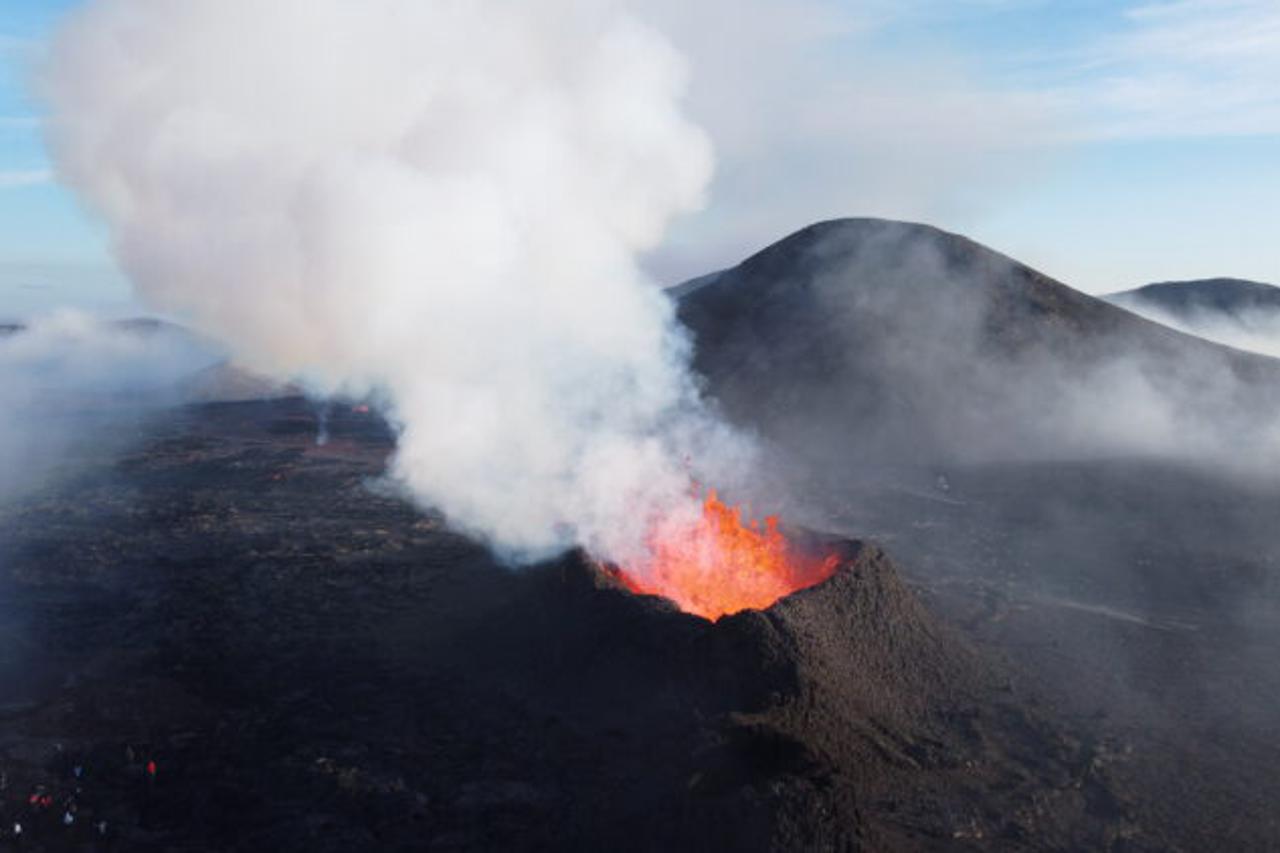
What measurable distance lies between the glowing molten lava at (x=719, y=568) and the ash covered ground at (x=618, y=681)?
3.69 ft

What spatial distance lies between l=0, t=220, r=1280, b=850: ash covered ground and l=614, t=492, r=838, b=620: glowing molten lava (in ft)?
3.69

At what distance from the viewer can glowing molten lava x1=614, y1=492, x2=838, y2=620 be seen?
1766 cm

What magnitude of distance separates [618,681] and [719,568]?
378cm

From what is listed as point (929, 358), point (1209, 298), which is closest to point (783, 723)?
point (929, 358)

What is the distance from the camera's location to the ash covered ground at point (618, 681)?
39.5 ft

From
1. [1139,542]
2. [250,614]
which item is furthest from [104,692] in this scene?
[1139,542]

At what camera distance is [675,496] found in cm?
1947

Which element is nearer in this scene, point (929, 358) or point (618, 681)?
point (618, 681)

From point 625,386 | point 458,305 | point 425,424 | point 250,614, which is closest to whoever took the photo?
point 250,614

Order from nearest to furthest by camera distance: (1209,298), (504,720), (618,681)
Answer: (504,720)
(618,681)
(1209,298)

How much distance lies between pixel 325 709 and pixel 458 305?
9.89 metres

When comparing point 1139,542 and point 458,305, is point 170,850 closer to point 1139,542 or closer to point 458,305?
point 458,305

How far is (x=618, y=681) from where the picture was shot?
15.1 meters

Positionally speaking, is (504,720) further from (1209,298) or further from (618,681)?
(1209,298)
